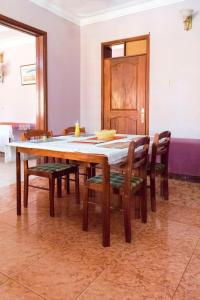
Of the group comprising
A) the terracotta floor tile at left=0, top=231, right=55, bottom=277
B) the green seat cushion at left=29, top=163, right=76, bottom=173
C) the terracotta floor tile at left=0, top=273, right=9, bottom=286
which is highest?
the green seat cushion at left=29, top=163, right=76, bottom=173

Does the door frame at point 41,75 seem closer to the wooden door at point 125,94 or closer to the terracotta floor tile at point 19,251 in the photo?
the wooden door at point 125,94

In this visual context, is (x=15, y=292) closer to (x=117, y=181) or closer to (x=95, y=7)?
(x=117, y=181)

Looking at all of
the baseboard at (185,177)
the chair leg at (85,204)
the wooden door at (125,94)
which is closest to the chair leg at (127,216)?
the chair leg at (85,204)

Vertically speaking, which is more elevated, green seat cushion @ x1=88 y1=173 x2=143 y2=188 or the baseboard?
green seat cushion @ x1=88 y1=173 x2=143 y2=188

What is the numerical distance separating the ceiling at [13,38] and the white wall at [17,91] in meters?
0.07

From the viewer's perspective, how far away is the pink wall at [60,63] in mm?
3977

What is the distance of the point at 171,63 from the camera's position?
405 cm

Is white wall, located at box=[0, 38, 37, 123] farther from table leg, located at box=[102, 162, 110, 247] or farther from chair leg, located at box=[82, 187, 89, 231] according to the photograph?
table leg, located at box=[102, 162, 110, 247]

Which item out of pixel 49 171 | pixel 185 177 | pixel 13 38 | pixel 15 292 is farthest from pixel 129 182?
pixel 13 38

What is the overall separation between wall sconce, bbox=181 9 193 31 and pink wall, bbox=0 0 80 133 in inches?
77.9

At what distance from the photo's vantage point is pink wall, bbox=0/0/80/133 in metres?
3.98

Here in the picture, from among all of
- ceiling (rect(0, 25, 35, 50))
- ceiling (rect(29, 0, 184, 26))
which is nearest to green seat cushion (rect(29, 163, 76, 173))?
ceiling (rect(29, 0, 184, 26))

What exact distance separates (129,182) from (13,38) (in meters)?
5.24

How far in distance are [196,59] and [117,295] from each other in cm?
353
